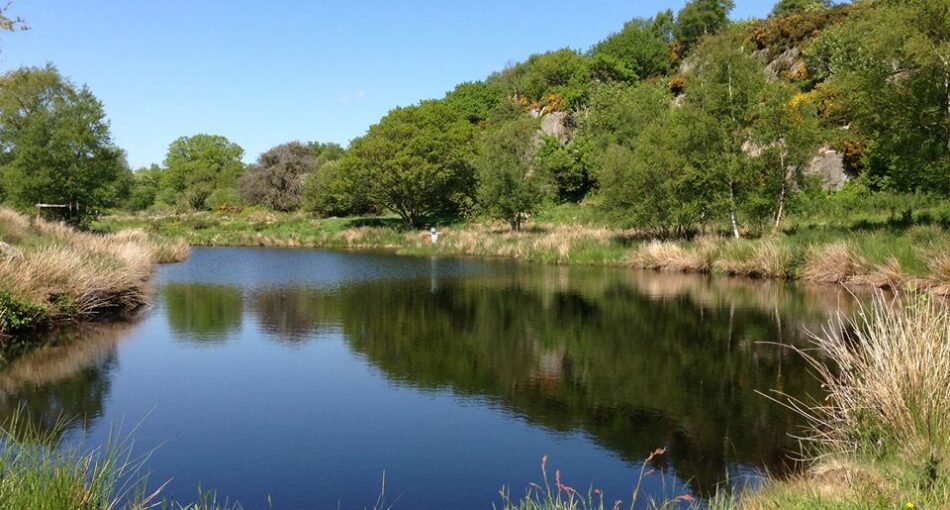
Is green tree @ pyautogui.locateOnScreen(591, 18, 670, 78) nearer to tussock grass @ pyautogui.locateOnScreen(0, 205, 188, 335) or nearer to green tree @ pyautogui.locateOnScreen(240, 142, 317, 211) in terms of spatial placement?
green tree @ pyautogui.locateOnScreen(240, 142, 317, 211)

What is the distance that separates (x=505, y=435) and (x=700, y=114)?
23.9 metres

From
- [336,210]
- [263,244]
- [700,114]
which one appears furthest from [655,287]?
[336,210]

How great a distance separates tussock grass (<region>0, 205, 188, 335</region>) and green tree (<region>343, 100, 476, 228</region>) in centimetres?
2751

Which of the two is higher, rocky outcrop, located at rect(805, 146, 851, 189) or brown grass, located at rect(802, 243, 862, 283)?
rocky outcrop, located at rect(805, 146, 851, 189)

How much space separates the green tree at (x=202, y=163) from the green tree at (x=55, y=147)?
51674 mm

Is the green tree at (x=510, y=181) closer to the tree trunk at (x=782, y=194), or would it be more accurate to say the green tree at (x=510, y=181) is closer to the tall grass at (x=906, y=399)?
the tree trunk at (x=782, y=194)

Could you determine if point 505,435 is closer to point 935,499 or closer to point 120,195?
point 935,499

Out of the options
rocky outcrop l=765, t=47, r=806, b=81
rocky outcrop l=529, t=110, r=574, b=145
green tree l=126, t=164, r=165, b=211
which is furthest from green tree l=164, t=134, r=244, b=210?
rocky outcrop l=765, t=47, r=806, b=81

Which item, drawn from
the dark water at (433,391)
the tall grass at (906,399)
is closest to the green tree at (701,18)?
the dark water at (433,391)

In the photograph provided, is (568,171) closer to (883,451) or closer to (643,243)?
(643,243)

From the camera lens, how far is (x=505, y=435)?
8641mm

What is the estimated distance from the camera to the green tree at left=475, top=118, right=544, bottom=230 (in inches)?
1666

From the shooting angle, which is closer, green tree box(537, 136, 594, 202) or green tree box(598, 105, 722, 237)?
green tree box(598, 105, 722, 237)

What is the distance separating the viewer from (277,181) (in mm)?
67062
